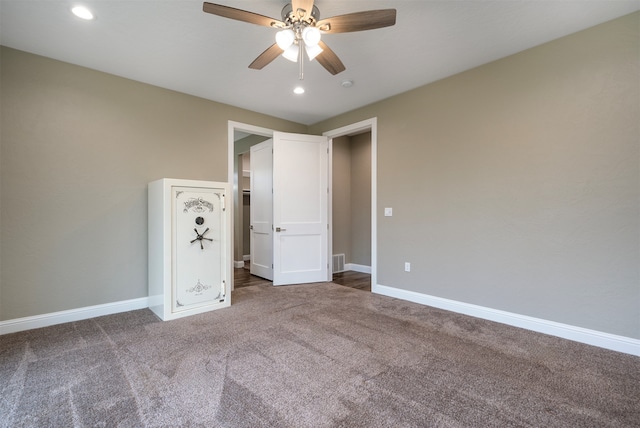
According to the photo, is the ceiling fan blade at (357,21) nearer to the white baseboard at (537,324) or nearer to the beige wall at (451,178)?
the beige wall at (451,178)

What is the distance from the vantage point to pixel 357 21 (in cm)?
190

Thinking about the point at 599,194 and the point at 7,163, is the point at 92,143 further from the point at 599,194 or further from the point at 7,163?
the point at 599,194

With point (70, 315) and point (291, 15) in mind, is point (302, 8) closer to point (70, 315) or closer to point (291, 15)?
point (291, 15)

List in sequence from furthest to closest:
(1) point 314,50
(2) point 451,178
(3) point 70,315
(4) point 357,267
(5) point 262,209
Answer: (4) point 357,267 < (5) point 262,209 < (2) point 451,178 < (3) point 70,315 < (1) point 314,50

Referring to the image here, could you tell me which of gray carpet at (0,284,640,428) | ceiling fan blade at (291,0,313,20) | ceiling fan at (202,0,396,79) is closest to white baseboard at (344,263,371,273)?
gray carpet at (0,284,640,428)

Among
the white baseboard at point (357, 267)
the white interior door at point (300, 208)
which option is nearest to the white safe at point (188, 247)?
the white interior door at point (300, 208)

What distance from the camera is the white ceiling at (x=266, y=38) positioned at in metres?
2.19

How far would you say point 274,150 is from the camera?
4.46 meters

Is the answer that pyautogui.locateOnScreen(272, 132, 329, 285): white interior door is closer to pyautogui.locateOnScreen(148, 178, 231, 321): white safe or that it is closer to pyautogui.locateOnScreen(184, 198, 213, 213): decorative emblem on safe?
pyautogui.locateOnScreen(148, 178, 231, 321): white safe

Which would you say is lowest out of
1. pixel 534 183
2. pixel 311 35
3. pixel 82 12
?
pixel 534 183

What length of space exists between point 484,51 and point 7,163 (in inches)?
189

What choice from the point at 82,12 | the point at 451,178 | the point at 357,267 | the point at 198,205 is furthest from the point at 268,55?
the point at 357,267

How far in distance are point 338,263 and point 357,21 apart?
4371mm

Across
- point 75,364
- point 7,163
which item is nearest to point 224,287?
point 75,364
